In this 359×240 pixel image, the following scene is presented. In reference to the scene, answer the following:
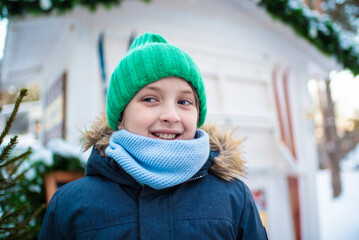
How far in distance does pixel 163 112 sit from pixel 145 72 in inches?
7.7

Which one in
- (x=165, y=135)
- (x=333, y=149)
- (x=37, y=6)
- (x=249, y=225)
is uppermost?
(x=37, y=6)

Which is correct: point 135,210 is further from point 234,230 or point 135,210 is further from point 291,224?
point 291,224

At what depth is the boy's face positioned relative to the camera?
3.78 feet

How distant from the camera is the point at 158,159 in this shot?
109 cm

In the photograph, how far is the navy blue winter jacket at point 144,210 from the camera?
1.06 meters

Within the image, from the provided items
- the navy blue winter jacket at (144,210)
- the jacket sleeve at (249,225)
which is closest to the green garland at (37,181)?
the navy blue winter jacket at (144,210)

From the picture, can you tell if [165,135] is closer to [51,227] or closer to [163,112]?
[163,112]

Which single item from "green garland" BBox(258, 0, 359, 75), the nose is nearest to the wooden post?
"green garland" BBox(258, 0, 359, 75)

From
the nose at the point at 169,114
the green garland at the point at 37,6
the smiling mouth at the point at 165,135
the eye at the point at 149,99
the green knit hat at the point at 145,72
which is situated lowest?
the smiling mouth at the point at 165,135

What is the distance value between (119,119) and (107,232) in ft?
1.70

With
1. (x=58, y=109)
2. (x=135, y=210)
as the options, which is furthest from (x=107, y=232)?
(x=58, y=109)

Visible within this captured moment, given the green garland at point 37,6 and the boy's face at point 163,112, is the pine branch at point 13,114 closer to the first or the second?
the boy's face at point 163,112

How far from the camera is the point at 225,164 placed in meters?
1.28

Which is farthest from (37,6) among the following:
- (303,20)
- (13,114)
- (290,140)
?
(290,140)
